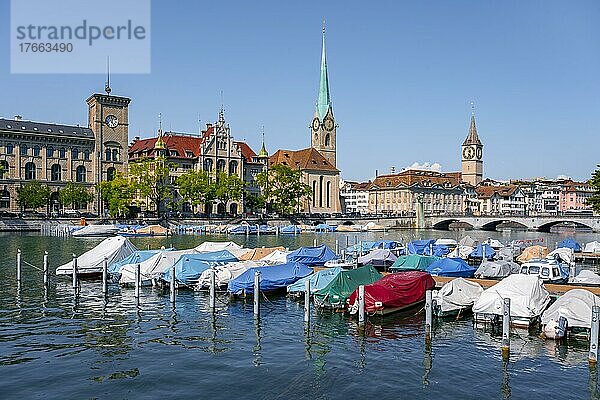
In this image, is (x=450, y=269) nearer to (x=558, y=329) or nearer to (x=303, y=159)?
(x=558, y=329)

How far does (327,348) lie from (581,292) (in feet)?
40.6

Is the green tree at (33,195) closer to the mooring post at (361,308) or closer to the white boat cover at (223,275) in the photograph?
the white boat cover at (223,275)

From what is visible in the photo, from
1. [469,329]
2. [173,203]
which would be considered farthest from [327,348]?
[173,203]

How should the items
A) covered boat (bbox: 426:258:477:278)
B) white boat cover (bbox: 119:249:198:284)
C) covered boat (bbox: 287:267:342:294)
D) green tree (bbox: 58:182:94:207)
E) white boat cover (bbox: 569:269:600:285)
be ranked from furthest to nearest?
green tree (bbox: 58:182:94:207), covered boat (bbox: 426:258:477:278), white boat cover (bbox: 119:249:198:284), white boat cover (bbox: 569:269:600:285), covered boat (bbox: 287:267:342:294)

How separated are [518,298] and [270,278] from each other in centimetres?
1535

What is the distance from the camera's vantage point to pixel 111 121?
131 m

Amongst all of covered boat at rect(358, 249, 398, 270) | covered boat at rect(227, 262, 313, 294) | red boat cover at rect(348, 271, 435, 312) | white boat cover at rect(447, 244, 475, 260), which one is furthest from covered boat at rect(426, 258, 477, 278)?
white boat cover at rect(447, 244, 475, 260)

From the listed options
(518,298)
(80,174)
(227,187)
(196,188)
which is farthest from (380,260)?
(80,174)

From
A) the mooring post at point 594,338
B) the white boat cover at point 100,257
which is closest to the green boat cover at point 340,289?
the mooring post at point 594,338

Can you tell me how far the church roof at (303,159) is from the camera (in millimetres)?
167125

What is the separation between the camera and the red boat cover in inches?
1261

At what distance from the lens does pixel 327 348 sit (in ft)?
88.1

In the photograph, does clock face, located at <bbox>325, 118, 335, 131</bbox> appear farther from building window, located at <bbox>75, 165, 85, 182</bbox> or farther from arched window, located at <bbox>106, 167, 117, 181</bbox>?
building window, located at <bbox>75, 165, 85, 182</bbox>

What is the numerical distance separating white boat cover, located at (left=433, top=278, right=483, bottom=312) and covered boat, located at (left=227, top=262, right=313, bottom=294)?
10.2m
